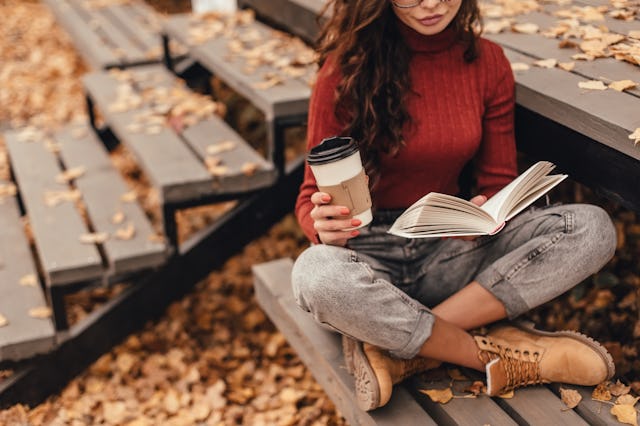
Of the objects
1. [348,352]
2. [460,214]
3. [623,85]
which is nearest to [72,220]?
[348,352]

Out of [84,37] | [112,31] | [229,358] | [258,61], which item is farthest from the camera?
[112,31]

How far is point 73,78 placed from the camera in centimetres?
570

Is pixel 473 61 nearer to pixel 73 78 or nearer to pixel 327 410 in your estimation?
pixel 327 410

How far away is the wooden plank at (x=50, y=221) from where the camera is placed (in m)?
2.70

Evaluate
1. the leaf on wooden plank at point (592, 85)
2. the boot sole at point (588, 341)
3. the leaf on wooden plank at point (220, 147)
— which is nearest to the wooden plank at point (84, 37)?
the leaf on wooden plank at point (220, 147)

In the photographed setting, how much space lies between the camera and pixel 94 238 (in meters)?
2.84

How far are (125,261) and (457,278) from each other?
1258mm

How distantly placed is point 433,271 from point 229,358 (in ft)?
3.67

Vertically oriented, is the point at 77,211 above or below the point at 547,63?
below

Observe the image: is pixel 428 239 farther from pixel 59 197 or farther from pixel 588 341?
pixel 59 197

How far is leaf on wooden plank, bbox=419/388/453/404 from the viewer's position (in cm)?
200

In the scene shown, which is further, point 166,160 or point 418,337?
point 166,160

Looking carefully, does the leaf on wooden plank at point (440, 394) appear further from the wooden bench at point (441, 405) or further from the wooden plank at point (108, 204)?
the wooden plank at point (108, 204)

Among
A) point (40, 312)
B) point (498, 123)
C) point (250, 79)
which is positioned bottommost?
point (40, 312)
